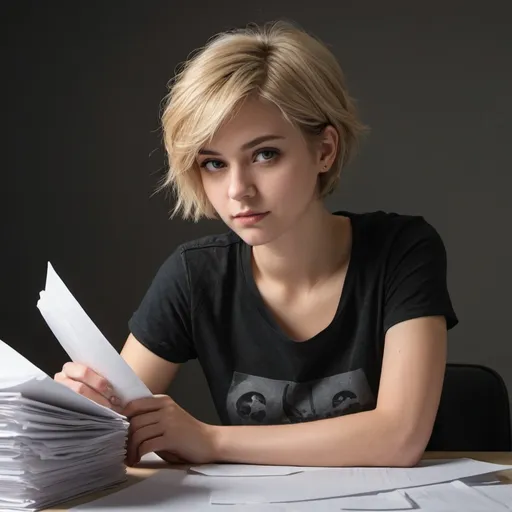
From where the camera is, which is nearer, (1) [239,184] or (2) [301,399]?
(1) [239,184]

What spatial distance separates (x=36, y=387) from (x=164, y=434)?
29 cm

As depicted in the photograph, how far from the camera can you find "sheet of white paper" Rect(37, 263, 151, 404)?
1092 millimetres

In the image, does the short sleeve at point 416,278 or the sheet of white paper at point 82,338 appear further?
the short sleeve at point 416,278

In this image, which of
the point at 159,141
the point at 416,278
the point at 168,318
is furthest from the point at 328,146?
the point at 159,141

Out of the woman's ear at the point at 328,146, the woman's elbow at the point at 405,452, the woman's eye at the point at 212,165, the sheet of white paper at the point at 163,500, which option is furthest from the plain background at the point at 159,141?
the sheet of white paper at the point at 163,500

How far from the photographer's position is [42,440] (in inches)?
39.3

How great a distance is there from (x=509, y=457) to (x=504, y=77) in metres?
1.87

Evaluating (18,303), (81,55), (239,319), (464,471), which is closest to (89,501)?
(464,471)

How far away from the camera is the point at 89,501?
40.3 inches

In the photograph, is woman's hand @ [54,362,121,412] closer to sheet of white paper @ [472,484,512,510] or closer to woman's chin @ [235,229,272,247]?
woman's chin @ [235,229,272,247]

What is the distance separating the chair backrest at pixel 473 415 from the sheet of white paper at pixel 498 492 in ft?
1.87

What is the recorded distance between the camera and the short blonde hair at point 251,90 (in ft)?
4.58

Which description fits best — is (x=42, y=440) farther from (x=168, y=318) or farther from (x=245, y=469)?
(x=168, y=318)

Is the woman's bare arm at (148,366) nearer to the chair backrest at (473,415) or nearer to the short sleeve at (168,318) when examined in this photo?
the short sleeve at (168,318)
